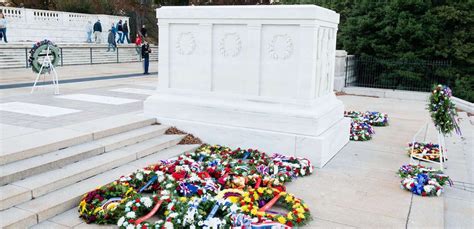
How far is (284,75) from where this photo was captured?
6.88 m

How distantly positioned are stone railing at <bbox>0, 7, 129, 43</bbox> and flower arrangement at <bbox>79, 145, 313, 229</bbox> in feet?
87.7

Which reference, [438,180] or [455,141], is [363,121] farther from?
[438,180]

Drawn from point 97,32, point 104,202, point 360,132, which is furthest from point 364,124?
point 97,32

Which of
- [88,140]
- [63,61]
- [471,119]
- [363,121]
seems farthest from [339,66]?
[63,61]

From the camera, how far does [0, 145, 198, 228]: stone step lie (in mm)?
4137

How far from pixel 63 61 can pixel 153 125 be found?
704 inches

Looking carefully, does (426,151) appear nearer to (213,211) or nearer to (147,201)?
(213,211)

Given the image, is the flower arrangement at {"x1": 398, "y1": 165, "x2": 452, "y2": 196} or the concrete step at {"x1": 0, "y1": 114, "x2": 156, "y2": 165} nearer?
the concrete step at {"x1": 0, "y1": 114, "x2": 156, "y2": 165}

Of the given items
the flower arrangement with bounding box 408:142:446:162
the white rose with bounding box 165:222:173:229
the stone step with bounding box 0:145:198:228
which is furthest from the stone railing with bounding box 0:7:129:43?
the white rose with bounding box 165:222:173:229

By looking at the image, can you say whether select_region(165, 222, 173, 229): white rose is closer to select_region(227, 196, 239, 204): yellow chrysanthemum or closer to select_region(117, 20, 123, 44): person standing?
select_region(227, 196, 239, 204): yellow chrysanthemum

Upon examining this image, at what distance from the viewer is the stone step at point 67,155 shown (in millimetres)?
4805

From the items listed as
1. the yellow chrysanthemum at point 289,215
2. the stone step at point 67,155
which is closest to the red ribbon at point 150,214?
the yellow chrysanthemum at point 289,215

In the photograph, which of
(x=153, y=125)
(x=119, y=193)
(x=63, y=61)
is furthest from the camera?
(x=63, y=61)

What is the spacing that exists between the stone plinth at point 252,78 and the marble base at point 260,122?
0.6 inches
